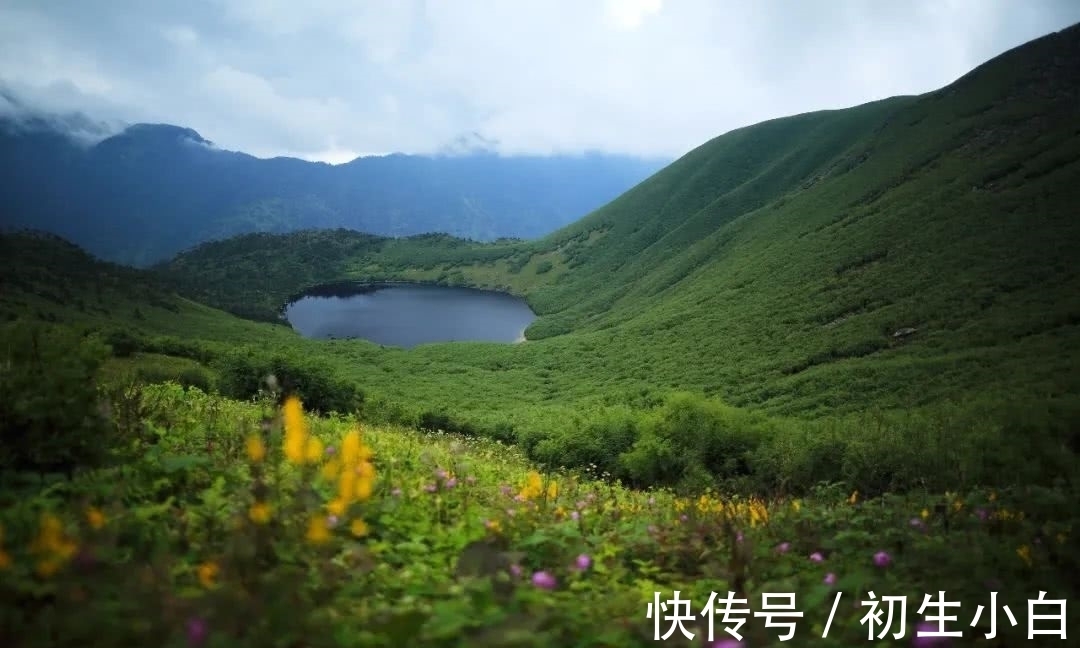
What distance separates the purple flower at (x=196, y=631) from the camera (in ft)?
7.30

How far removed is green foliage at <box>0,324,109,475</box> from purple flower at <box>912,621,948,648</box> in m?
5.72

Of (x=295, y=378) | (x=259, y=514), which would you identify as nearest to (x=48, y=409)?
(x=259, y=514)

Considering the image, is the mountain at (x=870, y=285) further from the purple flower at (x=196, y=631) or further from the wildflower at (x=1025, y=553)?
the purple flower at (x=196, y=631)

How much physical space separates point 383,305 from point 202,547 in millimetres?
146402

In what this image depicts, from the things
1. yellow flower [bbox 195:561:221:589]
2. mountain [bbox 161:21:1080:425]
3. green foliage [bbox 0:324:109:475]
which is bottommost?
yellow flower [bbox 195:561:221:589]

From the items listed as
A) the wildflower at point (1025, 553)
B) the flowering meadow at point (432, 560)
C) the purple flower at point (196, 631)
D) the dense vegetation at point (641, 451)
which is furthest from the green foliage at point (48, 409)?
the wildflower at point (1025, 553)

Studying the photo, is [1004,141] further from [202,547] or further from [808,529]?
[202,547]

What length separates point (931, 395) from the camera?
27.4m

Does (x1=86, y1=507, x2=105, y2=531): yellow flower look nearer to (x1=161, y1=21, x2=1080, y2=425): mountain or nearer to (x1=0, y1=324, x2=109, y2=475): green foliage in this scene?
(x1=0, y1=324, x2=109, y2=475): green foliage

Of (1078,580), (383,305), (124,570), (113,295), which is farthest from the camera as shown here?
(383,305)

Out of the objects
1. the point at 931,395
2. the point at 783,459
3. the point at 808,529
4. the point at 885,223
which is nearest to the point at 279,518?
the point at 808,529

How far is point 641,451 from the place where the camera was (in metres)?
21.4

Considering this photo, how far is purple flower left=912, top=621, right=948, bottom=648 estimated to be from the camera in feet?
10.4

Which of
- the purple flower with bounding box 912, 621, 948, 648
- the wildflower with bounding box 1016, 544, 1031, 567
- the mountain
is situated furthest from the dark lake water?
the purple flower with bounding box 912, 621, 948, 648
